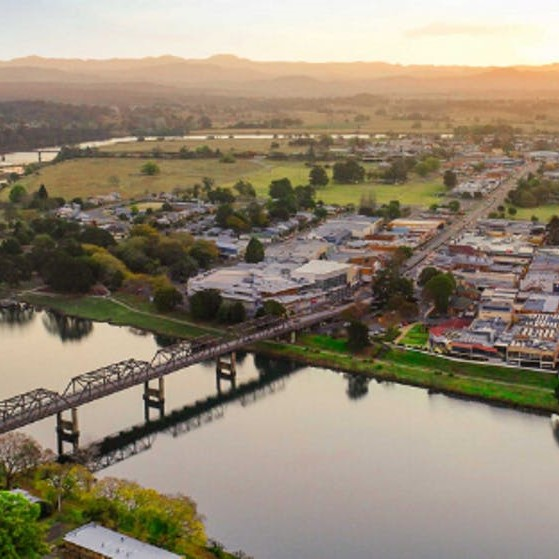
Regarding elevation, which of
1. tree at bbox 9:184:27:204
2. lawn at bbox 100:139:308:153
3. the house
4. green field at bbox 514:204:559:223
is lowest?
the house

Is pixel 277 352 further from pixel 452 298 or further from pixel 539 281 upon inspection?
pixel 539 281

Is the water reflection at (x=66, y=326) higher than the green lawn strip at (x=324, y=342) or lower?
lower

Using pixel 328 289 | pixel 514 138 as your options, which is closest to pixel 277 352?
pixel 328 289

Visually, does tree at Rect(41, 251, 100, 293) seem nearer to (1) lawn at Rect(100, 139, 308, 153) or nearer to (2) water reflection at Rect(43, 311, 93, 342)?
(2) water reflection at Rect(43, 311, 93, 342)

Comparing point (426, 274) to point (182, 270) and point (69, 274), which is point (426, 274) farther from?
point (69, 274)

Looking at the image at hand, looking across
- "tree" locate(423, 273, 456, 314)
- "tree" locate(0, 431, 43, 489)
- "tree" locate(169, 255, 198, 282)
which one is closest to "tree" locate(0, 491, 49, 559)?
"tree" locate(0, 431, 43, 489)

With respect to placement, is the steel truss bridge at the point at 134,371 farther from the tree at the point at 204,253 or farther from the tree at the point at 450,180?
the tree at the point at 450,180

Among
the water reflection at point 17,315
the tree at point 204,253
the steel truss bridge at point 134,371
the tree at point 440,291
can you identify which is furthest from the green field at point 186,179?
the steel truss bridge at point 134,371

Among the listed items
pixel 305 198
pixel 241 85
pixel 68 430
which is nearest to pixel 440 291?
pixel 68 430
